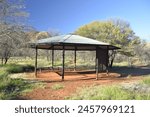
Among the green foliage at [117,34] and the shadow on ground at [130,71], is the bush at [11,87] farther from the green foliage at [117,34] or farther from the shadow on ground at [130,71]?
the green foliage at [117,34]

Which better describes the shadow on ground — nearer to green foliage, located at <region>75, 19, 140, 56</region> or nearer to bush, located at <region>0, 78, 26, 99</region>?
green foliage, located at <region>75, 19, 140, 56</region>

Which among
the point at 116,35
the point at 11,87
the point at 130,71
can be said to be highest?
the point at 116,35

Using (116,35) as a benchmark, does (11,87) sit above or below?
below

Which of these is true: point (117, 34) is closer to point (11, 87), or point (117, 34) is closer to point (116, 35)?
point (116, 35)

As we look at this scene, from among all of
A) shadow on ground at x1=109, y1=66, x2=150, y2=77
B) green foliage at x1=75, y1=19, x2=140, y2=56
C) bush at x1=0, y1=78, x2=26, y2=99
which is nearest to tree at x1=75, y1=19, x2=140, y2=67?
green foliage at x1=75, y1=19, x2=140, y2=56

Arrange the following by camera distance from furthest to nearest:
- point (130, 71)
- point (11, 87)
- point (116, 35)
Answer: point (116, 35)
point (130, 71)
point (11, 87)

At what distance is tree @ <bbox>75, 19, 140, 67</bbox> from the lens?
35.3 metres

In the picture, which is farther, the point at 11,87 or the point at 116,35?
the point at 116,35

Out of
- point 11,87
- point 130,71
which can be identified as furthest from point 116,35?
point 11,87

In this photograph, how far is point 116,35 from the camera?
117 feet

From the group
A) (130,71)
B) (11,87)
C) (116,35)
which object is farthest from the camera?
(116,35)

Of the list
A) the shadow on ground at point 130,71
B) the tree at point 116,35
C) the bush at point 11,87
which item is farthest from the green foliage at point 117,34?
the bush at point 11,87

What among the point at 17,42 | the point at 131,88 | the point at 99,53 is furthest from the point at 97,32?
the point at 131,88

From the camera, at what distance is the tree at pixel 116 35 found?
35312 mm
